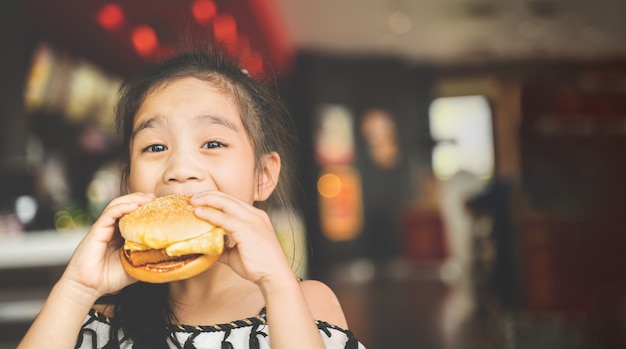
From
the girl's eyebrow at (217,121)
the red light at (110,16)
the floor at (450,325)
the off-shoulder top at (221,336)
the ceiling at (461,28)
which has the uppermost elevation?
the ceiling at (461,28)

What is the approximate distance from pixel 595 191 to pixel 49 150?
4.97m

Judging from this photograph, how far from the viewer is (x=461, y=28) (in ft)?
35.6

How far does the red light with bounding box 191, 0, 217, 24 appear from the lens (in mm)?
5098

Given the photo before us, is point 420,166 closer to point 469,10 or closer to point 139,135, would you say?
point 469,10

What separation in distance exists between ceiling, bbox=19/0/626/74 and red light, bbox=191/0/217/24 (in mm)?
61

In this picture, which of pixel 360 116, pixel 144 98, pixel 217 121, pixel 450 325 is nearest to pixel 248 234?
pixel 217 121

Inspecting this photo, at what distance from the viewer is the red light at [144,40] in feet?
17.7

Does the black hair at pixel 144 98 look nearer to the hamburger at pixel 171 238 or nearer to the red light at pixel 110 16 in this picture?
the hamburger at pixel 171 238

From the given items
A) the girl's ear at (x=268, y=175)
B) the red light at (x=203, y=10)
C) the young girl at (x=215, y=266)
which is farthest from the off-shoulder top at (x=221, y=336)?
the red light at (x=203, y=10)

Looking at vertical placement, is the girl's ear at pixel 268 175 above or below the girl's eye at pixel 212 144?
below

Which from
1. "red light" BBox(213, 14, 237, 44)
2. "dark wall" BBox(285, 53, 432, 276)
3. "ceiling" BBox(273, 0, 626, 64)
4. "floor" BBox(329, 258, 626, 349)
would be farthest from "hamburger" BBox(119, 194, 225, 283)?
"dark wall" BBox(285, 53, 432, 276)

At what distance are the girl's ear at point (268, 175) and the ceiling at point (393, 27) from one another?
384cm

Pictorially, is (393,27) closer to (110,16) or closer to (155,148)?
(110,16)

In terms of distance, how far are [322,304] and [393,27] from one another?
32.0 feet
